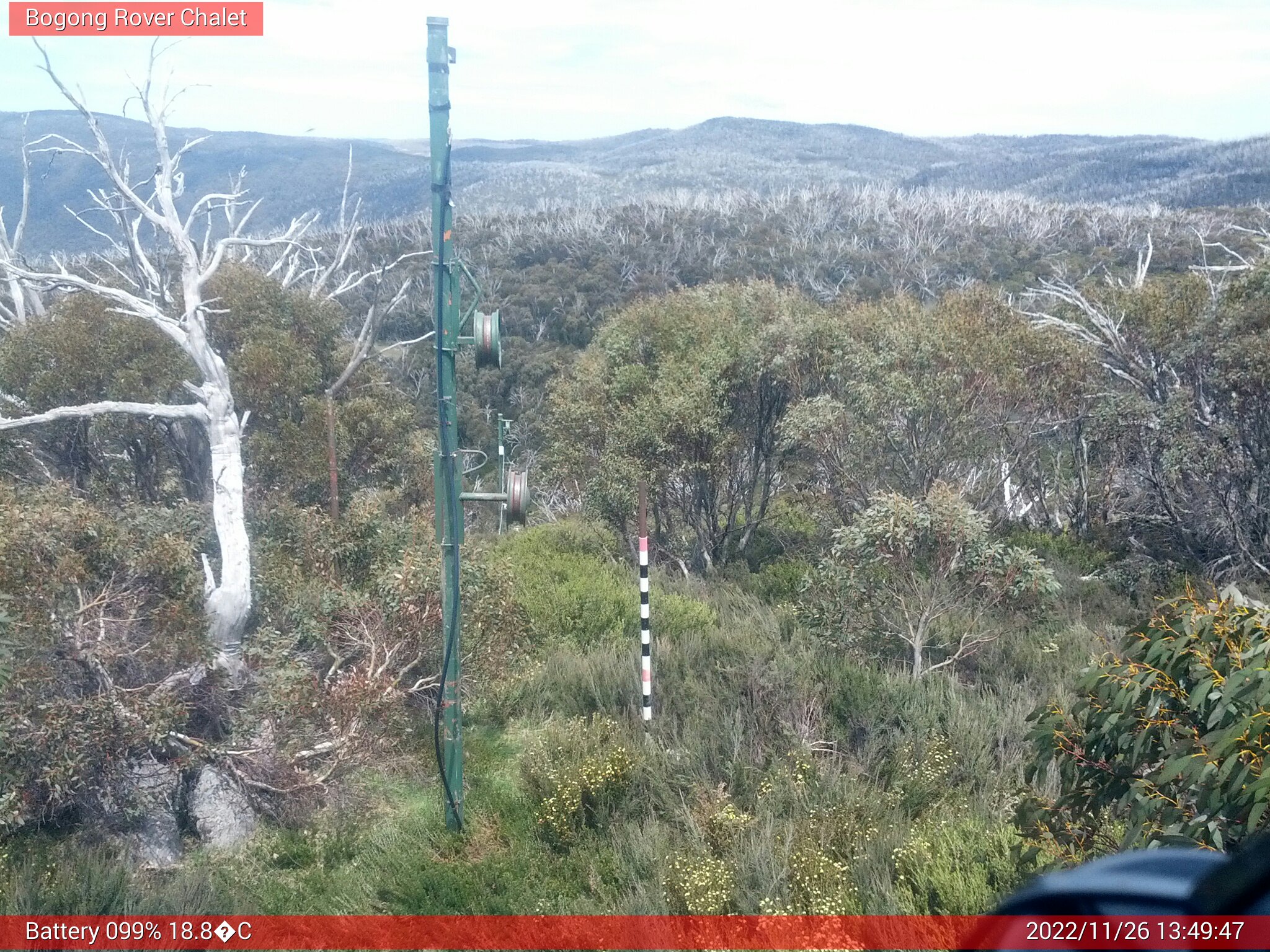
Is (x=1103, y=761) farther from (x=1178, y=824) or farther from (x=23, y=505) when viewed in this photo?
(x=23, y=505)

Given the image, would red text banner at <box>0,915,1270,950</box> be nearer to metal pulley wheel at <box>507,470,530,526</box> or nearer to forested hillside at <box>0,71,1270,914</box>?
forested hillside at <box>0,71,1270,914</box>

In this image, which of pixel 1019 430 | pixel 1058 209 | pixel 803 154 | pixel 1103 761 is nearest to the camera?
pixel 1103 761

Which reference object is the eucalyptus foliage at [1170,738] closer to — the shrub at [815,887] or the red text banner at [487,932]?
the red text banner at [487,932]

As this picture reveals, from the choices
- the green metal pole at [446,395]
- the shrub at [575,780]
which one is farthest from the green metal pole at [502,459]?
the shrub at [575,780]

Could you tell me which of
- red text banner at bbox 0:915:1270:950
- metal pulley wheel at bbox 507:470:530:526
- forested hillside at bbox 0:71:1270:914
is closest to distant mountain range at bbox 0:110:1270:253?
metal pulley wheel at bbox 507:470:530:526

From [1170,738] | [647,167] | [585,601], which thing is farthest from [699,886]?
[647,167]

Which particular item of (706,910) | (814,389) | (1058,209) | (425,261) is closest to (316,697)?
(706,910)
